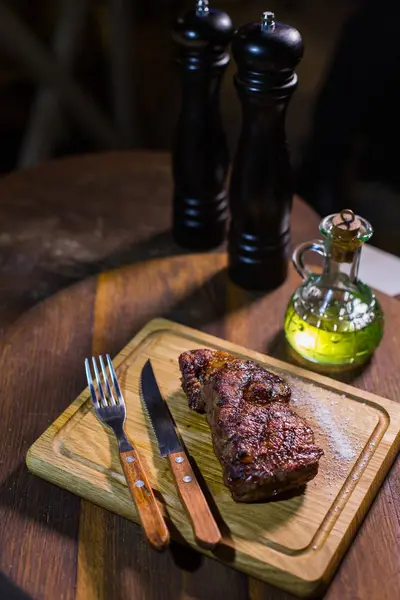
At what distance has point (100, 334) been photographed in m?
1.15

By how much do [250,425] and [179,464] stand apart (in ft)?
0.31

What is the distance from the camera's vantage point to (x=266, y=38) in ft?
3.31

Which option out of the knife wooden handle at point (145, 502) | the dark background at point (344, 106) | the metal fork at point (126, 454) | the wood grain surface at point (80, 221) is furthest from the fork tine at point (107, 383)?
the dark background at point (344, 106)

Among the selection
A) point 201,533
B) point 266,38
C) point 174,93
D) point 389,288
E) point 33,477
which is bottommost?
point 174,93

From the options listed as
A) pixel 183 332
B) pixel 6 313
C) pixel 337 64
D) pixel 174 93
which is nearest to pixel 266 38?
pixel 183 332

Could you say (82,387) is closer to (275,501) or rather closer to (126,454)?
(126,454)

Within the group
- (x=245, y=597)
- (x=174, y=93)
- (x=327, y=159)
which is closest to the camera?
Result: (x=245, y=597)

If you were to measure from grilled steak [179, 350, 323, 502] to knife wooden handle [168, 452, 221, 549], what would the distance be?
0.04 meters

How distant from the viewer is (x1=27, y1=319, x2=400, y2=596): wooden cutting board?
2.59 feet

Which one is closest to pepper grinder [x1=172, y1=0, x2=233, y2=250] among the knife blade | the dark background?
the knife blade

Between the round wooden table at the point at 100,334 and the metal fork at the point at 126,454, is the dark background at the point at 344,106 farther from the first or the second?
the metal fork at the point at 126,454

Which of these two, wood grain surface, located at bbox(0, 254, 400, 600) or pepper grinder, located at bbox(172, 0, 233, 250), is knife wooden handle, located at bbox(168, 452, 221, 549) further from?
pepper grinder, located at bbox(172, 0, 233, 250)

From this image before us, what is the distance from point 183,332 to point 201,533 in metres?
0.39

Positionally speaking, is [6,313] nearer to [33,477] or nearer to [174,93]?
[33,477]
